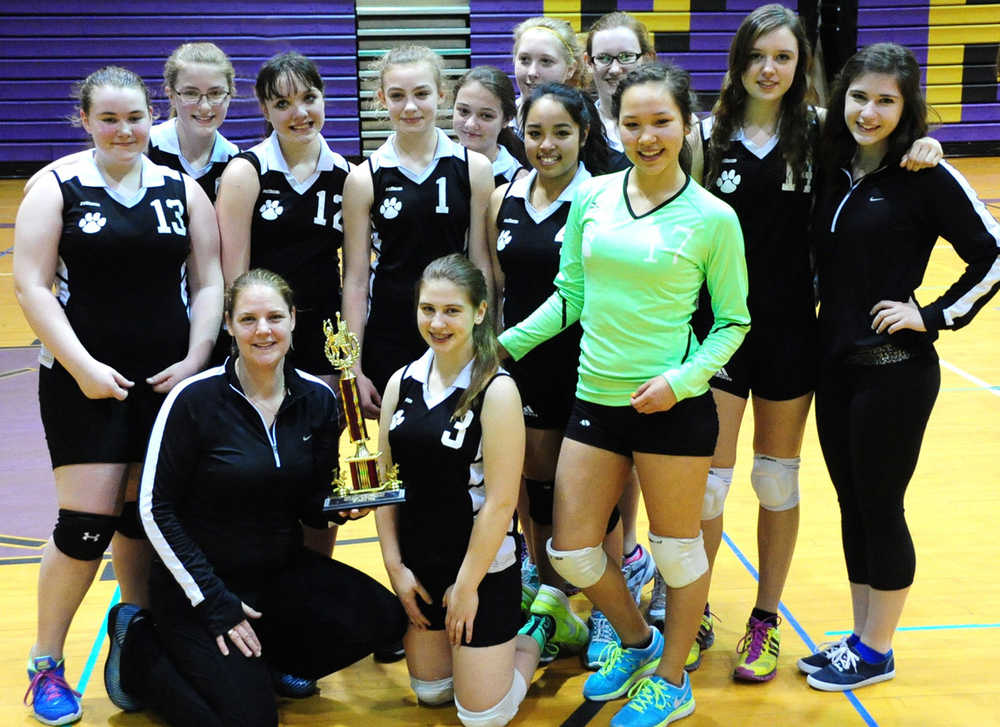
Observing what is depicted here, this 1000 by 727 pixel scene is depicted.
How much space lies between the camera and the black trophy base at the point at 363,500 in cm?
284

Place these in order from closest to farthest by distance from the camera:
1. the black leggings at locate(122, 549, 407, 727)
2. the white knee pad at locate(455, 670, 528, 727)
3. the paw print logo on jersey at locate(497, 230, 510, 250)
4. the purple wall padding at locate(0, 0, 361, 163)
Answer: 1. the black leggings at locate(122, 549, 407, 727)
2. the white knee pad at locate(455, 670, 528, 727)
3. the paw print logo on jersey at locate(497, 230, 510, 250)
4. the purple wall padding at locate(0, 0, 361, 163)

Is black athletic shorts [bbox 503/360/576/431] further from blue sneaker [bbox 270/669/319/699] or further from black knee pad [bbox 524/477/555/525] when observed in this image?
blue sneaker [bbox 270/669/319/699]

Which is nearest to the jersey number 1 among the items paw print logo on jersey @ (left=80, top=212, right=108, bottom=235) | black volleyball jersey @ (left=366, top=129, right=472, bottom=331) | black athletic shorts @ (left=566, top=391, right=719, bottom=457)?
black volleyball jersey @ (left=366, top=129, right=472, bottom=331)

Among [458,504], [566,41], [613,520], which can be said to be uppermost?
[566,41]

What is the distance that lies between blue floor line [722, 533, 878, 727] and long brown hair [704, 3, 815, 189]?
1.34 meters

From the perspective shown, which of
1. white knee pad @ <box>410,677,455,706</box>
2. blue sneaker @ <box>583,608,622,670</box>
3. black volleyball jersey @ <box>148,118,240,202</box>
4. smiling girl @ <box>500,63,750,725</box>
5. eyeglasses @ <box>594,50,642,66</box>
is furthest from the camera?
eyeglasses @ <box>594,50,642,66</box>

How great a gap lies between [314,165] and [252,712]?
159 cm

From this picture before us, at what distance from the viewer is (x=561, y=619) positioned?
10.8ft

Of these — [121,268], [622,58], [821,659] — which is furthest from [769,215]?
[121,268]

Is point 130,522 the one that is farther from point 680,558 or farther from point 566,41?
point 566,41

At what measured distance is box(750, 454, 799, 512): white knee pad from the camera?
309 centimetres

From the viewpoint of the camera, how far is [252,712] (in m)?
2.77

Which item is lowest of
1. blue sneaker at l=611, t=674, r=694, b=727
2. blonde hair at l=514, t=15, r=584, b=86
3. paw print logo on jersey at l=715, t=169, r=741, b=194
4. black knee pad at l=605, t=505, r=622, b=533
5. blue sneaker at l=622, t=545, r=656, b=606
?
blue sneaker at l=611, t=674, r=694, b=727

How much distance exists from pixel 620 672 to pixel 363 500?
35.1 inches
